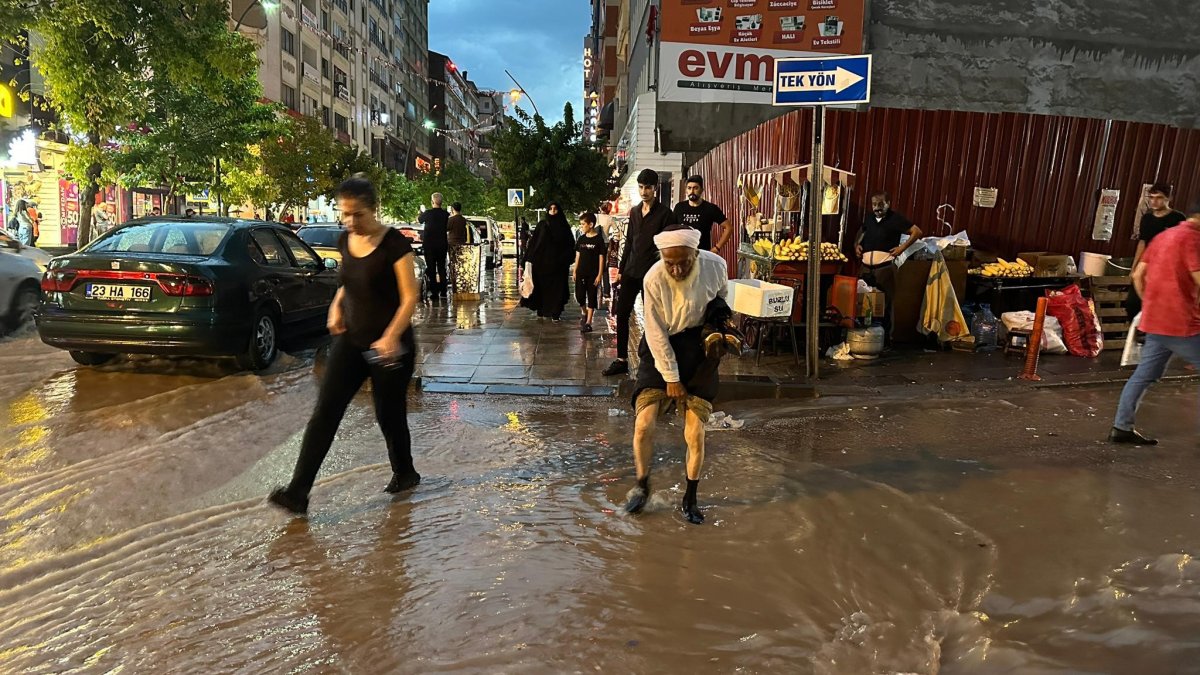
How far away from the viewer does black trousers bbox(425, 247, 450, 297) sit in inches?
554

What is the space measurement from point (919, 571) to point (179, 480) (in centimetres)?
426

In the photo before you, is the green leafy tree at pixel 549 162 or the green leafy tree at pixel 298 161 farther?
the green leafy tree at pixel 298 161

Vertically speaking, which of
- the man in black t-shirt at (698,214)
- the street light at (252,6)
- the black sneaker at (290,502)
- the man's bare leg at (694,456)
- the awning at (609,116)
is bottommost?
the black sneaker at (290,502)

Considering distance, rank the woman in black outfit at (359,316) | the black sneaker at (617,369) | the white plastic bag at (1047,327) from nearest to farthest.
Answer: the woman in black outfit at (359,316)
the black sneaker at (617,369)
the white plastic bag at (1047,327)

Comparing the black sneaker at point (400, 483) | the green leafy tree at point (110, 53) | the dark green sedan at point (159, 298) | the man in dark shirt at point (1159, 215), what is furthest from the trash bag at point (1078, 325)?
the green leafy tree at point (110, 53)

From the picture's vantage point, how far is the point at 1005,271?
10008mm

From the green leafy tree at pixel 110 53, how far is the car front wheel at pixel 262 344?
644cm

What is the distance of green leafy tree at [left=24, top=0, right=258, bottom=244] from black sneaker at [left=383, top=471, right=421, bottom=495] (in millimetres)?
10123

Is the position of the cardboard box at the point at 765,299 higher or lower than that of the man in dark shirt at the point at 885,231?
lower

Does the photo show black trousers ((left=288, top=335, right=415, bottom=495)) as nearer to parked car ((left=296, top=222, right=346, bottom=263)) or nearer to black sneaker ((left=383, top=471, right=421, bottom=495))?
Answer: black sneaker ((left=383, top=471, right=421, bottom=495))

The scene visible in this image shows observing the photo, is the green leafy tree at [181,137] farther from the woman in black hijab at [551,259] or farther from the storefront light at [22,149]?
the woman in black hijab at [551,259]

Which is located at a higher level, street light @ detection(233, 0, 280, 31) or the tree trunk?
street light @ detection(233, 0, 280, 31)

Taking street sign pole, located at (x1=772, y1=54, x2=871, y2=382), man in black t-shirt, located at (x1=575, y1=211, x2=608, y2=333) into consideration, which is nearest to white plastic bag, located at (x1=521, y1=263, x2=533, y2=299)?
man in black t-shirt, located at (x1=575, y1=211, x2=608, y2=333)

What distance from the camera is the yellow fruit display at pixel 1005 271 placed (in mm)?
9961
